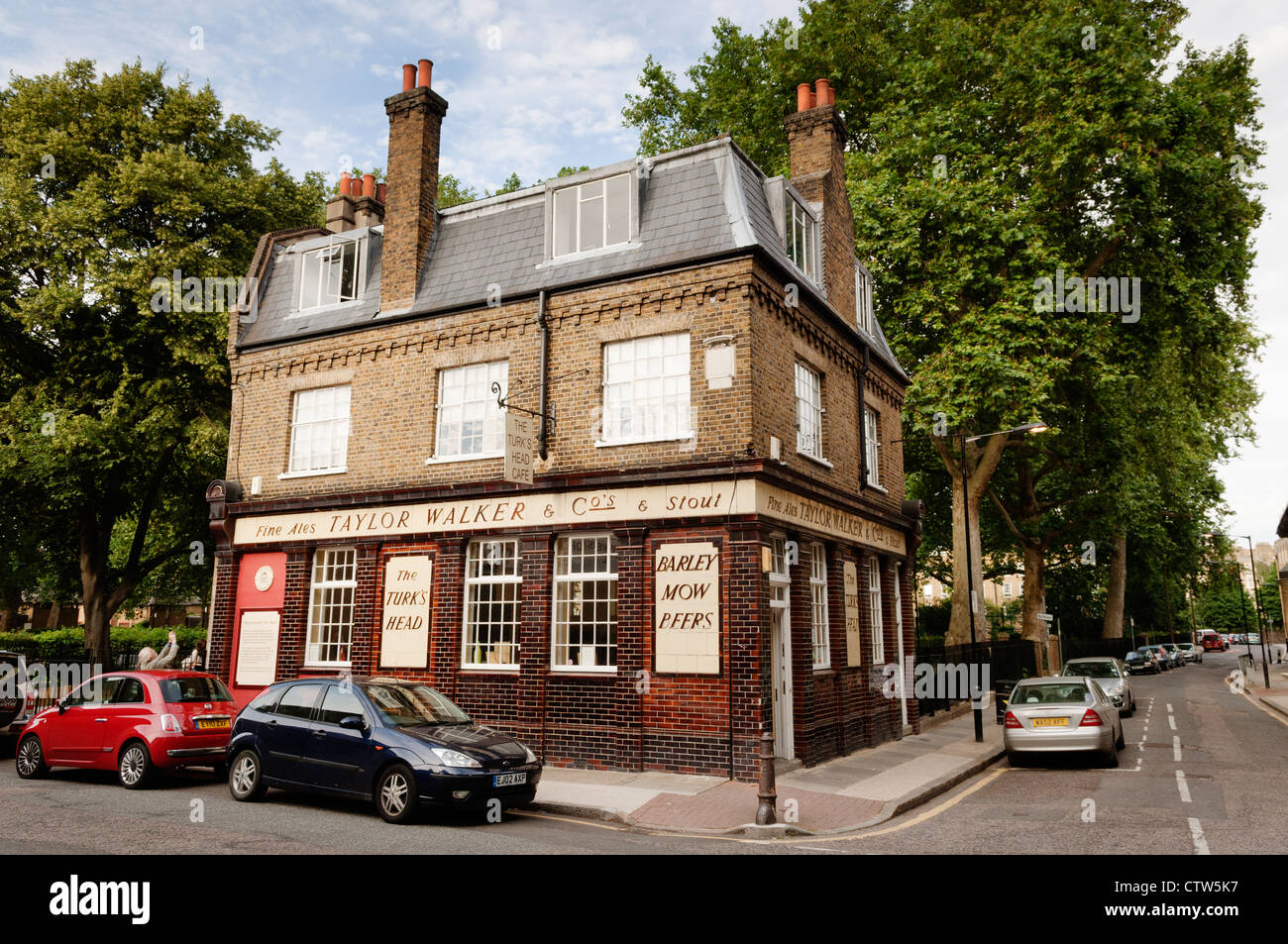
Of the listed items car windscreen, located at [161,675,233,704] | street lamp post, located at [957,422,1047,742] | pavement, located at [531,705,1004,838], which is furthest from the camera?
street lamp post, located at [957,422,1047,742]

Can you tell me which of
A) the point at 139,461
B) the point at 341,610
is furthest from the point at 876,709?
the point at 139,461

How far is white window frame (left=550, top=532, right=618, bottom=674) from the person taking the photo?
44.8ft

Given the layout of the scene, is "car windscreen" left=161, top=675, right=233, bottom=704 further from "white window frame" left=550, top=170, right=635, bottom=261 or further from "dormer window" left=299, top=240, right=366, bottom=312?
"white window frame" left=550, top=170, right=635, bottom=261

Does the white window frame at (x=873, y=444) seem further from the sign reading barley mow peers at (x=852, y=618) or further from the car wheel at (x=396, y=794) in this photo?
the car wheel at (x=396, y=794)

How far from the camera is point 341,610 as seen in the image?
16516 millimetres

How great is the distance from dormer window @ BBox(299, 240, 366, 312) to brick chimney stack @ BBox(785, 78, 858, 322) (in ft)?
30.6

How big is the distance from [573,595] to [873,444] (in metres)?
8.22

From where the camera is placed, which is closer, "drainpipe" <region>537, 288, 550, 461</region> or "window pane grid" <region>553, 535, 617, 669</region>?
"window pane grid" <region>553, 535, 617, 669</region>

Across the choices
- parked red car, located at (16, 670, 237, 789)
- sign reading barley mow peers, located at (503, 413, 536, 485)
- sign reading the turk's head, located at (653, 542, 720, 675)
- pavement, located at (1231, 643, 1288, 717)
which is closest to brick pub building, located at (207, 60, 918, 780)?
sign reading the turk's head, located at (653, 542, 720, 675)

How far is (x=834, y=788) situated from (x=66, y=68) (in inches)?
1072

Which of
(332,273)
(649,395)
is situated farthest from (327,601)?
(649,395)

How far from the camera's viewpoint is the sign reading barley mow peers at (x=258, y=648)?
54.9 ft

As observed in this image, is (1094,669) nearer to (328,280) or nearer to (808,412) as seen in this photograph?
(808,412)

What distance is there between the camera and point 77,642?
3061cm
